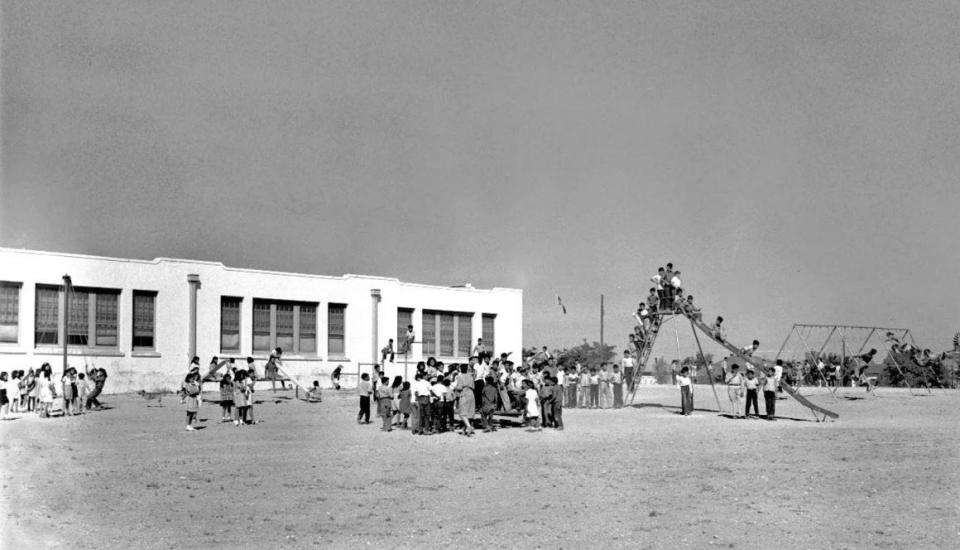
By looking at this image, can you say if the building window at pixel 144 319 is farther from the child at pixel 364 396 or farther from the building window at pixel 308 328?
the child at pixel 364 396

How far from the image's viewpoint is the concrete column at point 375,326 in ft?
156

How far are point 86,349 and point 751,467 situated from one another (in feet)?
94.7

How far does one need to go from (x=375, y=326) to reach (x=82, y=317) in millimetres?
13904

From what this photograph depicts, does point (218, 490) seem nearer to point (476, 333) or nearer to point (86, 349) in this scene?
point (86, 349)

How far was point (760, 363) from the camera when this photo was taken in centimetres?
3088

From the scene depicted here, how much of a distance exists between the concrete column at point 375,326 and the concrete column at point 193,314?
909 cm

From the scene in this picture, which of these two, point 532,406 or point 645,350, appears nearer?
point 532,406

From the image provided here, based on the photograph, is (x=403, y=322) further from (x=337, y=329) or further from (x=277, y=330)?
(x=277, y=330)

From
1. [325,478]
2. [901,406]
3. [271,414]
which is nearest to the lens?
[325,478]

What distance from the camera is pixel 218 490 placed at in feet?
50.0

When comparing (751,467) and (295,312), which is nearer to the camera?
(751,467)

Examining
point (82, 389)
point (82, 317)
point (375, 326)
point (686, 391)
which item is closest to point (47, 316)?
point (82, 317)

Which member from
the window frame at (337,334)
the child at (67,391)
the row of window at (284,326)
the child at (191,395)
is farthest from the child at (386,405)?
the window frame at (337,334)

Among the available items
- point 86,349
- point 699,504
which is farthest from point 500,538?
point 86,349
